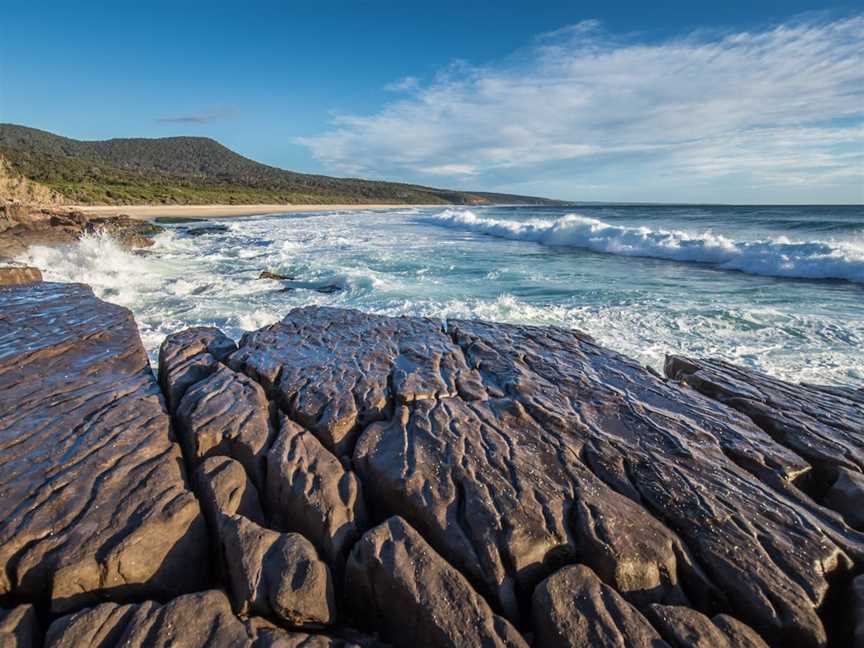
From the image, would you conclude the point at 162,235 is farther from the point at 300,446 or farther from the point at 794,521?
the point at 794,521

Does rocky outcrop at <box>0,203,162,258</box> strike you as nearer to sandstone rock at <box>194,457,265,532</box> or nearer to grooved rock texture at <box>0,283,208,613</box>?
grooved rock texture at <box>0,283,208,613</box>

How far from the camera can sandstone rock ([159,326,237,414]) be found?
14.5 feet

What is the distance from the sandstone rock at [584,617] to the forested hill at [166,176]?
48.5 m

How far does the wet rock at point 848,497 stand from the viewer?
9.55 ft

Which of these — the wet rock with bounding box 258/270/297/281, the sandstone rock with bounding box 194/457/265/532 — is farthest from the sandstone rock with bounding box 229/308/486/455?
the wet rock with bounding box 258/270/297/281

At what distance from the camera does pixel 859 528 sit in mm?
2844

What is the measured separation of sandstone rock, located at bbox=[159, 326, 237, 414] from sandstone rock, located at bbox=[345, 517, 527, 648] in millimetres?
2576

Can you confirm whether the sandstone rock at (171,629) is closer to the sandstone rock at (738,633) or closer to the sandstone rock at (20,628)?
the sandstone rock at (20,628)

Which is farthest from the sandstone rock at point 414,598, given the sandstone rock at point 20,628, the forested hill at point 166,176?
the forested hill at point 166,176

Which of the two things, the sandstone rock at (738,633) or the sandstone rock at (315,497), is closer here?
the sandstone rock at (738,633)

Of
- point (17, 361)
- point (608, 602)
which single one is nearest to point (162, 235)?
point (17, 361)

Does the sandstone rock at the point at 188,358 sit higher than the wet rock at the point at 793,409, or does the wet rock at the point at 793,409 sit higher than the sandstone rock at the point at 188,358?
the wet rock at the point at 793,409

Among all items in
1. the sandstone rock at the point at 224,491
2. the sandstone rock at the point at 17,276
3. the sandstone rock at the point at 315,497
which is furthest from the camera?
the sandstone rock at the point at 17,276

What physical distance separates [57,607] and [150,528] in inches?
20.1
